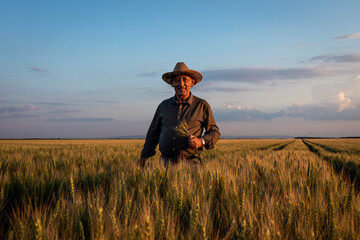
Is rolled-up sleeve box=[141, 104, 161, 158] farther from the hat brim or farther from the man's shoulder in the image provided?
the man's shoulder

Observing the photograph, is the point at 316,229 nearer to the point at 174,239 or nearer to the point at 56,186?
the point at 174,239

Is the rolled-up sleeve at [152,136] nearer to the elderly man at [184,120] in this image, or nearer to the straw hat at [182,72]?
the elderly man at [184,120]

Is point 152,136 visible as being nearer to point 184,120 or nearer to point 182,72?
point 184,120

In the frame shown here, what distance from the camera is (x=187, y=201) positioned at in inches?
65.5

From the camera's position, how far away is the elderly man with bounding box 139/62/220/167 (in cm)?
390

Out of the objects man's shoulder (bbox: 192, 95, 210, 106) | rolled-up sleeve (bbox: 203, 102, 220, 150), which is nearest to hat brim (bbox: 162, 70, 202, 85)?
man's shoulder (bbox: 192, 95, 210, 106)

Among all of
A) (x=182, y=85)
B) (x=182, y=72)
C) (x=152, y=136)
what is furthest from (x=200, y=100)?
(x=152, y=136)

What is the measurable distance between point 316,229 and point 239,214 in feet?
1.44

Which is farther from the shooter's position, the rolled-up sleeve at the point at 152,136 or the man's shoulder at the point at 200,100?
the rolled-up sleeve at the point at 152,136

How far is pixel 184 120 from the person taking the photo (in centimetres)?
389

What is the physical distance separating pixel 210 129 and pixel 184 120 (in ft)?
→ 1.76

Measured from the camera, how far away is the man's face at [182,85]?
3975 millimetres

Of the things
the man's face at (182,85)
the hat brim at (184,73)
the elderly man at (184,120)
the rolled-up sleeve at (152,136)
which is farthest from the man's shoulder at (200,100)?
the rolled-up sleeve at (152,136)

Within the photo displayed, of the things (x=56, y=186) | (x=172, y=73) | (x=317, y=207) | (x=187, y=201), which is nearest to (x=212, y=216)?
(x=187, y=201)
